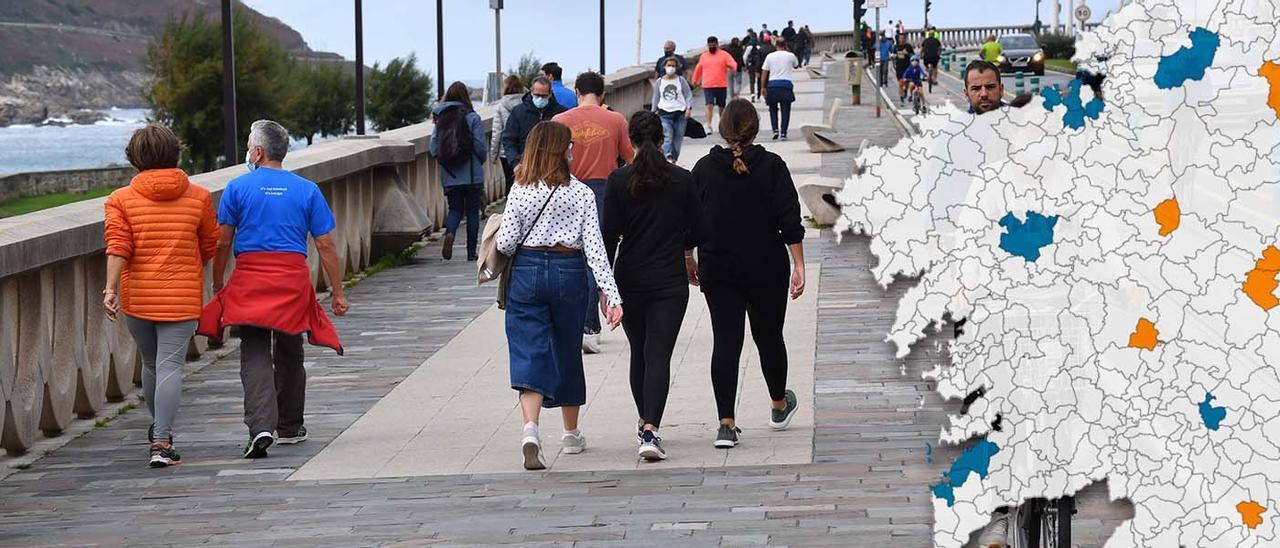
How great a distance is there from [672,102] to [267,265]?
15.6 metres

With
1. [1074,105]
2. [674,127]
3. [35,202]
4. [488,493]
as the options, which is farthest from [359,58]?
[35,202]

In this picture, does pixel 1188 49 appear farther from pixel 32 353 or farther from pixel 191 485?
pixel 32 353

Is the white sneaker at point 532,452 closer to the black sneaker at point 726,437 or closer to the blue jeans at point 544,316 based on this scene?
the blue jeans at point 544,316

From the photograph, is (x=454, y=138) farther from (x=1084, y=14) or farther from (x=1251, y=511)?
(x=1251, y=511)

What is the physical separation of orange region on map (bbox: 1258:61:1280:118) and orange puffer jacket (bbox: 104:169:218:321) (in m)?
6.35

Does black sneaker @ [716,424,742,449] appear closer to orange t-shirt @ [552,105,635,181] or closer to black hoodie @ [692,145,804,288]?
black hoodie @ [692,145,804,288]

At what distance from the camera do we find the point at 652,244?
335 inches

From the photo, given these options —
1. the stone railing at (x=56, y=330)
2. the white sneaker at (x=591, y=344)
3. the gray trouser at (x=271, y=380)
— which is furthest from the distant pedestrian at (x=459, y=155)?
the gray trouser at (x=271, y=380)

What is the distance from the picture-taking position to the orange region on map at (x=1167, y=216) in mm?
3279

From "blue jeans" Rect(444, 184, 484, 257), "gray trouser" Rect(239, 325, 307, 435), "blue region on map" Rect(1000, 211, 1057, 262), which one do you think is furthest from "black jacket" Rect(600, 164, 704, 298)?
"blue jeans" Rect(444, 184, 484, 257)

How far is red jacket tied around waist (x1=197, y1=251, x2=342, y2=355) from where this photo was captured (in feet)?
29.5

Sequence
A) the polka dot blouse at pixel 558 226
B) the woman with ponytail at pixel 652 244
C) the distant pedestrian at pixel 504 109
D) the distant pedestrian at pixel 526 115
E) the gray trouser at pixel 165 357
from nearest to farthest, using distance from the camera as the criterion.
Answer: the polka dot blouse at pixel 558 226 → the woman with ponytail at pixel 652 244 → the gray trouser at pixel 165 357 → the distant pedestrian at pixel 526 115 → the distant pedestrian at pixel 504 109

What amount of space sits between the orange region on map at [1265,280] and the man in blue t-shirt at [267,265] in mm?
6307

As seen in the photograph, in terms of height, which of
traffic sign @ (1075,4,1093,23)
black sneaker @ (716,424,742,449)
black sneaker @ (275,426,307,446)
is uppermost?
traffic sign @ (1075,4,1093,23)
